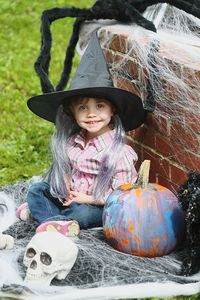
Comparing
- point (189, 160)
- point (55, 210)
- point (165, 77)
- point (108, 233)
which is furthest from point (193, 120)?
point (55, 210)

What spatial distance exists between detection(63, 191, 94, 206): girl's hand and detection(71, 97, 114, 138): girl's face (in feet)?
1.16

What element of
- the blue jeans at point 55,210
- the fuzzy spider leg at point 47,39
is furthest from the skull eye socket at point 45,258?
the fuzzy spider leg at point 47,39

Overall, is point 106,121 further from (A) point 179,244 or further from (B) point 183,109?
(A) point 179,244

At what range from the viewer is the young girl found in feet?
13.1

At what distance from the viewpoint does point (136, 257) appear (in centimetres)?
368

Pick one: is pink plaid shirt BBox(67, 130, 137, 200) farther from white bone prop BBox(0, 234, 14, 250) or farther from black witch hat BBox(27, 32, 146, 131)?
white bone prop BBox(0, 234, 14, 250)

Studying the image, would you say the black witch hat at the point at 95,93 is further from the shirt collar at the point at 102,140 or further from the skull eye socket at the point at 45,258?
the skull eye socket at the point at 45,258

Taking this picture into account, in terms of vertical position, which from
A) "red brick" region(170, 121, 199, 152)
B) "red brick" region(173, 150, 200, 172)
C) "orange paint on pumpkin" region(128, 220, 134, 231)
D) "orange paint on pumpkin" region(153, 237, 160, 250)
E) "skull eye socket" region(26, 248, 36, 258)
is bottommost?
"skull eye socket" region(26, 248, 36, 258)

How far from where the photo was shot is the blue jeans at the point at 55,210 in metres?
3.97

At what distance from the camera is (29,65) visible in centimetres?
757

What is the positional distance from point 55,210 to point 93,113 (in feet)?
1.89

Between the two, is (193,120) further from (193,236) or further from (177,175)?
(193,236)

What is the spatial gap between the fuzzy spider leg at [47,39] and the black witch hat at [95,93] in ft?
0.89

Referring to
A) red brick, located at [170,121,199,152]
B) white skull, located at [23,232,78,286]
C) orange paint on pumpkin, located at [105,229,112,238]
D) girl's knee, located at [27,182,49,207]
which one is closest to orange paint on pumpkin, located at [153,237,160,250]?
orange paint on pumpkin, located at [105,229,112,238]
